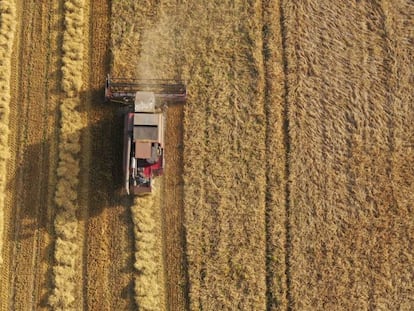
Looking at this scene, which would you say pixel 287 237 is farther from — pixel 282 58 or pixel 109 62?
pixel 109 62

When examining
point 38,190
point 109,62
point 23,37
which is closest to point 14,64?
point 23,37

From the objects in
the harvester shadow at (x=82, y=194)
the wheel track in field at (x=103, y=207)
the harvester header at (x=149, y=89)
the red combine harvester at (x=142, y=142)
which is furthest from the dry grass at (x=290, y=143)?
the harvester shadow at (x=82, y=194)

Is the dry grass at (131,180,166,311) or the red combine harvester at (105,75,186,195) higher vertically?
the red combine harvester at (105,75,186,195)

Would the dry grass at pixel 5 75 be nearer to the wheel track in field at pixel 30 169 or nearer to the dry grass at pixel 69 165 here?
the wheel track in field at pixel 30 169

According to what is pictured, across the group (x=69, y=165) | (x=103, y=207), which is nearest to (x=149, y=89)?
(x=69, y=165)

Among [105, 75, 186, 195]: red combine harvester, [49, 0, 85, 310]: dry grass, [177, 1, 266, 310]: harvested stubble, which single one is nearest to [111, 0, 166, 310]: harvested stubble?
[105, 75, 186, 195]: red combine harvester

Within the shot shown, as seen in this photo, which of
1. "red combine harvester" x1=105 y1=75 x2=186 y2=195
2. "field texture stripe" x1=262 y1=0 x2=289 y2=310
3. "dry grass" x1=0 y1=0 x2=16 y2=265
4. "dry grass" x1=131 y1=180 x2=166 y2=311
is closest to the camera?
"red combine harvester" x1=105 y1=75 x2=186 y2=195

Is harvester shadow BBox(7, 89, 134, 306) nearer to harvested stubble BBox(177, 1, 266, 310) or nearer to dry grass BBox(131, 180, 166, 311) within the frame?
dry grass BBox(131, 180, 166, 311)

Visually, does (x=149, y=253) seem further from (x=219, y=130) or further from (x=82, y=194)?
(x=219, y=130)
